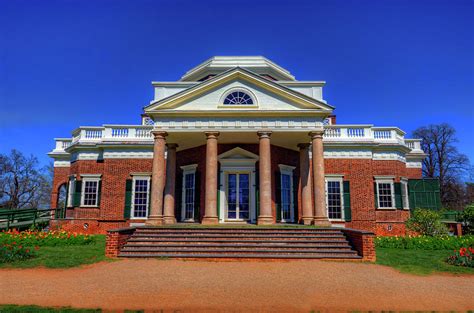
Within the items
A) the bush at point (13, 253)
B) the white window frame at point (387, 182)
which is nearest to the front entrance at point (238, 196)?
the white window frame at point (387, 182)

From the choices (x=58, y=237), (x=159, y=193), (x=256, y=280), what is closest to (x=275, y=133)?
(x=159, y=193)

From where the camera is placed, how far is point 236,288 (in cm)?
667

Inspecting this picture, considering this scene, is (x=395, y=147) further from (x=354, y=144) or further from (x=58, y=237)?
(x=58, y=237)

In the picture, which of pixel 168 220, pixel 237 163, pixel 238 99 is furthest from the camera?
pixel 237 163

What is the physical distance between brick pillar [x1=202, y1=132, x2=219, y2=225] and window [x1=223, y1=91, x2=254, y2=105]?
6.22 ft

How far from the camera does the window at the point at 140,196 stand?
767 inches

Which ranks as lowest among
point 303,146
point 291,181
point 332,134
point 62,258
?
point 62,258

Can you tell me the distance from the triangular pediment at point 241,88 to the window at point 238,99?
9.9 inches

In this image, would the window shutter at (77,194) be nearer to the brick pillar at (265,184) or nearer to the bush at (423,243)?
the brick pillar at (265,184)

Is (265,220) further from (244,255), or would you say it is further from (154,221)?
(154,221)

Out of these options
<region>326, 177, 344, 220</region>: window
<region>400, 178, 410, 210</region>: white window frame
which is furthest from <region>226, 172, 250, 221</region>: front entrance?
<region>400, 178, 410, 210</region>: white window frame

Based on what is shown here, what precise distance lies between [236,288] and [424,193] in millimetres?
17660

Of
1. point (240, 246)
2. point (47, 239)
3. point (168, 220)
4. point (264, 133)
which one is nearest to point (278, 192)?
point (264, 133)

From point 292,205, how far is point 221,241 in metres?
8.10
